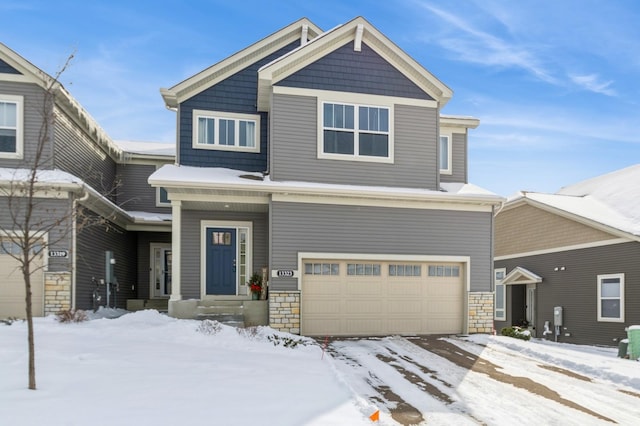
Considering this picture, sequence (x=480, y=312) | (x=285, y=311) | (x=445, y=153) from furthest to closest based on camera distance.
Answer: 1. (x=445, y=153)
2. (x=480, y=312)
3. (x=285, y=311)

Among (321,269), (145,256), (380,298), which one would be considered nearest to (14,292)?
(145,256)

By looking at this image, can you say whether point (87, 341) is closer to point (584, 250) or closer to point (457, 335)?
point (457, 335)

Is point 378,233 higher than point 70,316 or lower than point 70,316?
higher

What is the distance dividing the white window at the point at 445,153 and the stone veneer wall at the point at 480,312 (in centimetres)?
430

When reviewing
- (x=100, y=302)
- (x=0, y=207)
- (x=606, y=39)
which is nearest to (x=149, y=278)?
(x=100, y=302)

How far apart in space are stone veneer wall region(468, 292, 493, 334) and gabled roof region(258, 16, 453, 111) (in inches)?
226

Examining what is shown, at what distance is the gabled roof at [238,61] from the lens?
1452 centimetres

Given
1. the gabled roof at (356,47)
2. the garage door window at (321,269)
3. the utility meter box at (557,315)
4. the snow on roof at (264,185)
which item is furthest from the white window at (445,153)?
the utility meter box at (557,315)

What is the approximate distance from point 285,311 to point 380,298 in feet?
8.69

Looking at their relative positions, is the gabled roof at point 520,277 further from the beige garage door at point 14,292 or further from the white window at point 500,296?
the beige garage door at point 14,292

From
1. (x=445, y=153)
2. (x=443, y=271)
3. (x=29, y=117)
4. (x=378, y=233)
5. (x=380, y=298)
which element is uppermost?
(x=29, y=117)

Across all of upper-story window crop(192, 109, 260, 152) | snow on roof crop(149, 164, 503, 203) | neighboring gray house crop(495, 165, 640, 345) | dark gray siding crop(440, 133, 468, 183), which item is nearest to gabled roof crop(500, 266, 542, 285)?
neighboring gray house crop(495, 165, 640, 345)

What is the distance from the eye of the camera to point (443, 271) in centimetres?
1348

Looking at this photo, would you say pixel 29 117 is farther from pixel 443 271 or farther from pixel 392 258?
pixel 443 271
